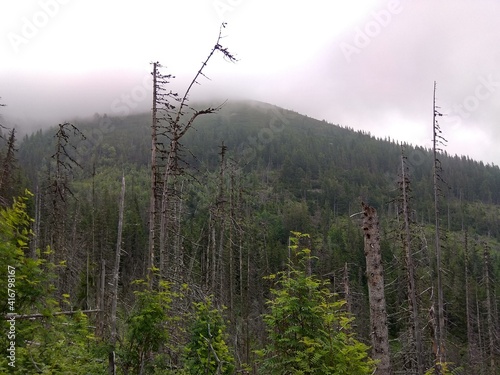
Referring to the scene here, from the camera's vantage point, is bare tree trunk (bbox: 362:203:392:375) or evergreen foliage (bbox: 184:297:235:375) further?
bare tree trunk (bbox: 362:203:392:375)

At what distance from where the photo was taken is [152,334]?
7.96 m

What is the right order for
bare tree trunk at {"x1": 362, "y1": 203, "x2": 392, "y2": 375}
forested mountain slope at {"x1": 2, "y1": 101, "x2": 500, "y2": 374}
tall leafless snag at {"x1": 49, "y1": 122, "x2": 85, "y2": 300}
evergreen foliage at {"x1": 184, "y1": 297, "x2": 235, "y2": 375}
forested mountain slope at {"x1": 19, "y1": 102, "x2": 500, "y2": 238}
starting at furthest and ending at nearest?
forested mountain slope at {"x1": 19, "y1": 102, "x2": 500, "y2": 238}, forested mountain slope at {"x1": 2, "y1": 101, "x2": 500, "y2": 374}, tall leafless snag at {"x1": 49, "y1": 122, "x2": 85, "y2": 300}, bare tree trunk at {"x1": 362, "y1": 203, "x2": 392, "y2": 375}, evergreen foliage at {"x1": 184, "y1": 297, "x2": 235, "y2": 375}

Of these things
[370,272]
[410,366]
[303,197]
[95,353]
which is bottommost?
[410,366]

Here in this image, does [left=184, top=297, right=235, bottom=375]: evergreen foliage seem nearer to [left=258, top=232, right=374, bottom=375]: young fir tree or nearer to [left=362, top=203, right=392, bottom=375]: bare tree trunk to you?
[left=258, top=232, right=374, bottom=375]: young fir tree

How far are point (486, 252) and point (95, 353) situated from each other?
144 feet

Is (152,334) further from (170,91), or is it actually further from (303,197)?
(303,197)

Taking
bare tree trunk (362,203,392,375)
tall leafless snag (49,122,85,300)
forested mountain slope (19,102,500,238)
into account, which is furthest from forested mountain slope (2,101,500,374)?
bare tree trunk (362,203,392,375)

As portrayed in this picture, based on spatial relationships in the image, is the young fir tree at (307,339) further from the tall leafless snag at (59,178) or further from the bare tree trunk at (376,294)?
the tall leafless snag at (59,178)

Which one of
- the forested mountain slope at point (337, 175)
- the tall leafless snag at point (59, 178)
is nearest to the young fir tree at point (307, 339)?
the tall leafless snag at point (59, 178)

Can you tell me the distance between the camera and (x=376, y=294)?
29.1 feet

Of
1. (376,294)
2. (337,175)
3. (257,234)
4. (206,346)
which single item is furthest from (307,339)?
(337,175)

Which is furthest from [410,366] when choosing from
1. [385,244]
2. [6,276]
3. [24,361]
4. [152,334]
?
[385,244]

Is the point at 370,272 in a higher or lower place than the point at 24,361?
higher

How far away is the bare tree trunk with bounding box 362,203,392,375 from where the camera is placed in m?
8.66
